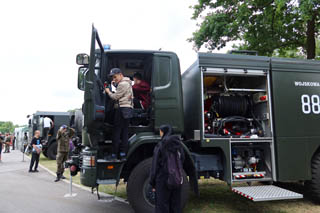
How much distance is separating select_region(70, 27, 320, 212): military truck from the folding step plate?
0.06 ft

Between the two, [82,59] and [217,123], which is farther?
[217,123]

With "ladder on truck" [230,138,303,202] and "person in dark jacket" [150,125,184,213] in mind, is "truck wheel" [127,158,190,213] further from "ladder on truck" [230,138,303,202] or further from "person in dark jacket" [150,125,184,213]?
"ladder on truck" [230,138,303,202]

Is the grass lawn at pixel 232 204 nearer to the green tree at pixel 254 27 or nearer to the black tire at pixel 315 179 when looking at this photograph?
the black tire at pixel 315 179

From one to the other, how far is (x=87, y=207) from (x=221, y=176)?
2953 millimetres

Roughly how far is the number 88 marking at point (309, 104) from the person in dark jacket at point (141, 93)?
10.8 feet

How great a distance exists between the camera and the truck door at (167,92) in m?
4.62

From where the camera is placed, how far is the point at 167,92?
4684 millimetres

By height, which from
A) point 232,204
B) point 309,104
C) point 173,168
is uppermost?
point 309,104

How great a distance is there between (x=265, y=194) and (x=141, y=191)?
2269 mm

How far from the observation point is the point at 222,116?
541cm

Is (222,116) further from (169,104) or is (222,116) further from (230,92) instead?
(169,104)

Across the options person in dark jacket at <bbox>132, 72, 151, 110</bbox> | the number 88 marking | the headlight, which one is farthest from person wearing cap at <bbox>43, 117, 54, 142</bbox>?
the number 88 marking

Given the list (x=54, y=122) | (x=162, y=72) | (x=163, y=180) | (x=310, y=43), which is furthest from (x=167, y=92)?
(x=54, y=122)

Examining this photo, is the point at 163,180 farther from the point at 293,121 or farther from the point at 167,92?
the point at 293,121
